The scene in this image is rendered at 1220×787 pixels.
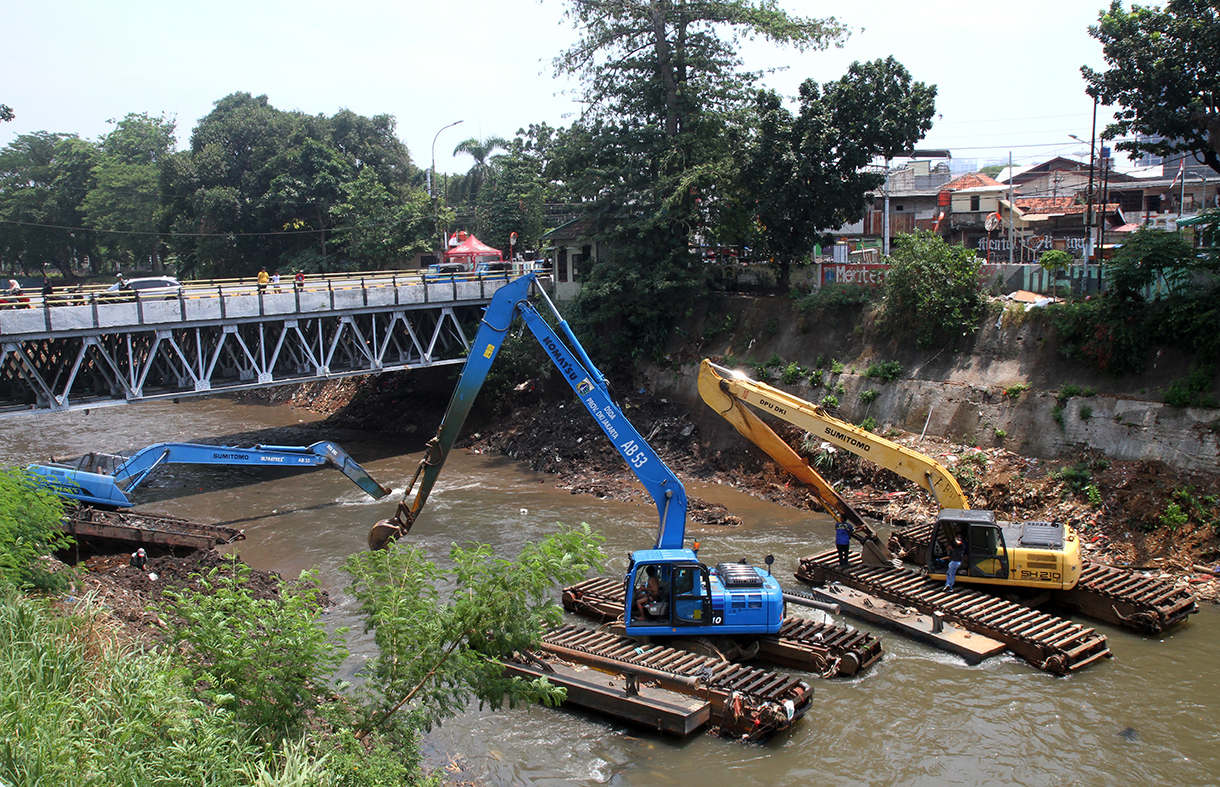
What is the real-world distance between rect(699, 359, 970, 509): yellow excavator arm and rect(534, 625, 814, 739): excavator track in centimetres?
602

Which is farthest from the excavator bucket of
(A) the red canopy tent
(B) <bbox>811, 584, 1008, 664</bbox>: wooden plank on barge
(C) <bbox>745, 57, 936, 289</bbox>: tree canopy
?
(A) the red canopy tent

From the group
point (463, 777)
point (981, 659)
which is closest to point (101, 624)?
point (463, 777)

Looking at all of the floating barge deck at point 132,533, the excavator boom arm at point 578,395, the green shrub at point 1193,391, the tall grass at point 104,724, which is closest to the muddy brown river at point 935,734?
the excavator boom arm at point 578,395

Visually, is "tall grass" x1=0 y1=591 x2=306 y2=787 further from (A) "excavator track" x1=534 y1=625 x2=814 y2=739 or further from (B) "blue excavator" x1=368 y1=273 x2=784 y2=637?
(A) "excavator track" x1=534 y1=625 x2=814 y2=739

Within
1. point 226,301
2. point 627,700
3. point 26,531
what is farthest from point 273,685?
point 226,301

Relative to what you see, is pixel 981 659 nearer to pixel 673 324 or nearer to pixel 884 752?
pixel 884 752

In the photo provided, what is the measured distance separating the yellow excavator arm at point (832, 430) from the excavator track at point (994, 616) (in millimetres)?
1948

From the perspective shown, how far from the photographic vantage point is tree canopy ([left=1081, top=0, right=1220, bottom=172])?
21.3 metres

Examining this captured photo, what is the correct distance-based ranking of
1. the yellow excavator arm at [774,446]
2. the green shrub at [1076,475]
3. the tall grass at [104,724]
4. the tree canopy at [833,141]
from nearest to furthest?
1. the tall grass at [104,724]
2. the yellow excavator arm at [774,446]
3. the green shrub at [1076,475]
4. the tree canopy at [833,141]

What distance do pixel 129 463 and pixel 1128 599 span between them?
23441 mm

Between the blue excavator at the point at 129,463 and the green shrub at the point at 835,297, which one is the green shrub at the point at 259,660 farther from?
the green shrub at the point at 835,297

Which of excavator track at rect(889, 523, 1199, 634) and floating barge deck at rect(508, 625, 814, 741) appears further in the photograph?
excavator track at rect(889, 523, 1199, 634)

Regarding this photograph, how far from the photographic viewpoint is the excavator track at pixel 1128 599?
49.0ft

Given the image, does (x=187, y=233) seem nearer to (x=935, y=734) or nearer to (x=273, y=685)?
(x=273, y=685)
